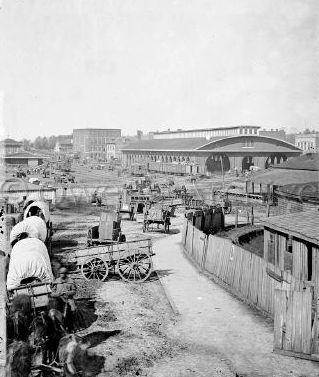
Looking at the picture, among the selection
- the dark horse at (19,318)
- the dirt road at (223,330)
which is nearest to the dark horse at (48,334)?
the dark horse at (19,318)

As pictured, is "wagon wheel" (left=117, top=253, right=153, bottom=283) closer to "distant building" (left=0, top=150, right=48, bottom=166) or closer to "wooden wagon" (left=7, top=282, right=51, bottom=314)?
"wooden wagon" (left=7, top=282, right=51, bottom=314)

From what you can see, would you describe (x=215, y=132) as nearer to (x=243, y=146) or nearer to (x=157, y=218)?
(x=243, y=146)

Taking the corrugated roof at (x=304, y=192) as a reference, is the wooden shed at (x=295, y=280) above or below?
below

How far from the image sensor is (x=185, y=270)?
20.3 metres

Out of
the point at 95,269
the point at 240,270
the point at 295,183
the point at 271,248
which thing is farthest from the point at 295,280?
the point at 295,183

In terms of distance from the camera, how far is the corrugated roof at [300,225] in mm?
15838

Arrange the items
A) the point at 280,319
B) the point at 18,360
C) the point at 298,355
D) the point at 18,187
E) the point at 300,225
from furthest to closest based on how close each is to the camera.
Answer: the point at 18,187
the point at 300,225
the point at 280,319
the point at 298,355
the point at 18,360

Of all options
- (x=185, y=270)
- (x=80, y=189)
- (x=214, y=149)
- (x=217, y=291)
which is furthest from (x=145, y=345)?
(x=214, y=149)

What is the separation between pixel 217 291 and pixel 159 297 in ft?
7.59

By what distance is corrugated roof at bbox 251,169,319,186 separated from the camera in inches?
1406

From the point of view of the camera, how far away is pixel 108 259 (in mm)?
17781

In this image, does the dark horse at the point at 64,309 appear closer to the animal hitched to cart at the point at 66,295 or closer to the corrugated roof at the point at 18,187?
the animal hitched to cart at the point at 66,295

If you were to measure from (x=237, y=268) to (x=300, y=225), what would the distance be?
9.47 ft

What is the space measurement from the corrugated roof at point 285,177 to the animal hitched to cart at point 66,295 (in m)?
25.8
